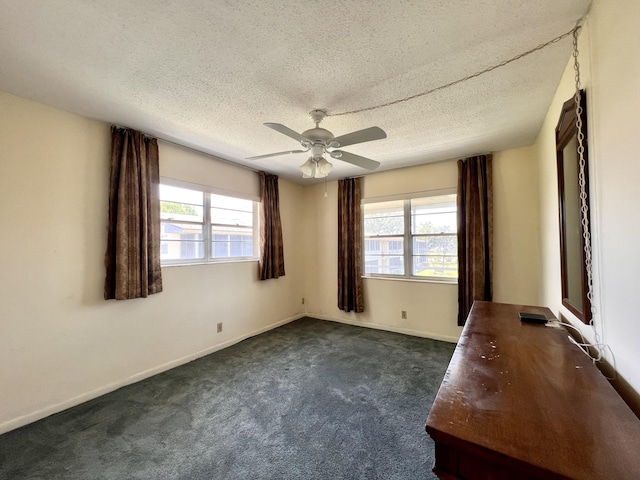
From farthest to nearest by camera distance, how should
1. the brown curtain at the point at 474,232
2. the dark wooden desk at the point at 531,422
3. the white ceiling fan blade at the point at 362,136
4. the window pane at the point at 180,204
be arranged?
the brown curtain at the point at 474,232, the window pane at the point at 180,204, the white ceiling fan blade at the point at 362,136, the dark wooden desk at the point at 531,422

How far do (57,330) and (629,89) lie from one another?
3750 millimetres

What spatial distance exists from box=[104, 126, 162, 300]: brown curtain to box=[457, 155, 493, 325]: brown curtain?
3624 mm

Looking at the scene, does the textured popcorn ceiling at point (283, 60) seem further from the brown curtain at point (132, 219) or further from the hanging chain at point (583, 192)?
the hanging chain at point (583, 192)

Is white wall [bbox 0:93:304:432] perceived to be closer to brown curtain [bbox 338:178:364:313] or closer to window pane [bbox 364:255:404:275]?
brown curtain [bbox 338:178:364:313]

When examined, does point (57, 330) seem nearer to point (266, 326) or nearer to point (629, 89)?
point (266, 326)

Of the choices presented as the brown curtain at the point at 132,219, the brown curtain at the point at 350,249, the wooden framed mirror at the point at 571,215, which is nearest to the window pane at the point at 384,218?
the brown curtain at the point at 350,249

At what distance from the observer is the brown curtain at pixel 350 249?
4285 mm

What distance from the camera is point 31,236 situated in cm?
211

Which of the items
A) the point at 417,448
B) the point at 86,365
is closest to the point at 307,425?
the point at 417,448

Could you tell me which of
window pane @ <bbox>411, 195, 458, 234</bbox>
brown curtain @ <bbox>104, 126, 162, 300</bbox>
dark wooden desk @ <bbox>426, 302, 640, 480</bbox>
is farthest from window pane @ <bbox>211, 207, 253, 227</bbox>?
dark wooden desk @ <bbox>426, 302, 640, 480</bbox>

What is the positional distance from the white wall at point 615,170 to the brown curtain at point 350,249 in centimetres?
293

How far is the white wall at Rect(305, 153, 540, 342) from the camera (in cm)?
321

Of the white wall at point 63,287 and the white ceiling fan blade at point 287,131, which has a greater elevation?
the white ceiling fan blade at point 287,131

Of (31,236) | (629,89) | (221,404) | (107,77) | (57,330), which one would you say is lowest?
(221,404)
